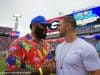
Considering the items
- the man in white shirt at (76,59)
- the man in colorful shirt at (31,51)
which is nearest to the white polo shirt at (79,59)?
the man in white shirt at (76,59)

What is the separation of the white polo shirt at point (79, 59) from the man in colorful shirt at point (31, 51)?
0.88 ft

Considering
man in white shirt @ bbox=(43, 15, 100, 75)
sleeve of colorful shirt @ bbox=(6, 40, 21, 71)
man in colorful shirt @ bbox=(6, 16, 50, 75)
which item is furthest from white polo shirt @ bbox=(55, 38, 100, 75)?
sleeve of colorful shirt @ bbox=(6, 40, 21, 71)

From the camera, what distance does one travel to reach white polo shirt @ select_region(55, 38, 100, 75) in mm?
4512

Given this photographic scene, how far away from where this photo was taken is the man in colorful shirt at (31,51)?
4.91 m

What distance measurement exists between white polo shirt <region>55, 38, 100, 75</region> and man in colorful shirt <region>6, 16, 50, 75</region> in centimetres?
27

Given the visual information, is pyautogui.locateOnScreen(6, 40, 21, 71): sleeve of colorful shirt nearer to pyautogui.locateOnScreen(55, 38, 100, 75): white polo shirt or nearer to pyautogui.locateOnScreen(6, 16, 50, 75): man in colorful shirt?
pyautogui.locateOnScreen(6, 16, 50, 75): man in colorful shirt

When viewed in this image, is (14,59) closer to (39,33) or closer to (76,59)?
(39,33)

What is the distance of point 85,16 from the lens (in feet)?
128

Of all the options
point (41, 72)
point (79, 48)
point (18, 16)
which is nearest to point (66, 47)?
point (79, 48)

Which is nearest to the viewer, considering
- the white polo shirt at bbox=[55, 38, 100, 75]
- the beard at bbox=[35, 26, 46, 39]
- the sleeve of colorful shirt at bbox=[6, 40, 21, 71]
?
the white polo shirt at bbox=[55, 38, 100, 75]

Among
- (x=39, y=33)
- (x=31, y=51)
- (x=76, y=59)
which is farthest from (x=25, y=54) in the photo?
(x=76, y=59)

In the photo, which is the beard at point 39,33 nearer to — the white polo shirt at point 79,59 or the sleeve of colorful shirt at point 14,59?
the sleeve of colorful shirt at point 14,59

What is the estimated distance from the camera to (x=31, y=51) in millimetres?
5051

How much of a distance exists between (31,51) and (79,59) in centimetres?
84
